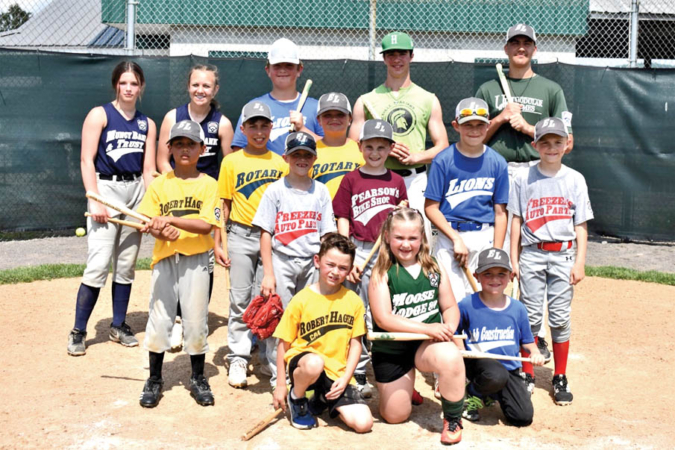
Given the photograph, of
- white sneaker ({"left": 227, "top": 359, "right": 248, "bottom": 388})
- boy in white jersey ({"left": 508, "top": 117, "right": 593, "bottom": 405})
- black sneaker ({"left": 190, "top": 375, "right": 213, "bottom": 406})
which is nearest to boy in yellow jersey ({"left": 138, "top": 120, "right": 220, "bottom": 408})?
black sneaker ({"left": 190, "top": 375, "right": 213, "bottom": 406})

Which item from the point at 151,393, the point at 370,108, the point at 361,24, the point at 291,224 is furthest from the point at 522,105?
the point at 361,24

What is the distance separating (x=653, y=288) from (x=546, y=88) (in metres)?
2.80

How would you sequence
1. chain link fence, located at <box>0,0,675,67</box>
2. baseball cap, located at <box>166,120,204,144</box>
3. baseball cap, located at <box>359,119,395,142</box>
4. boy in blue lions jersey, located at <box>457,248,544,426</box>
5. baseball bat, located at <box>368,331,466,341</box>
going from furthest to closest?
chain link fence, located at <box>0,0,675,67</box> < baseball cap, located at <box>359,119,395,142</box> < baseball cap, located at <box>166,120,204,144</box> < boy in blue lions jersey, located at <box>457,248,544,426</box> < baseball bat, located at <box>368,331,466,341</box>

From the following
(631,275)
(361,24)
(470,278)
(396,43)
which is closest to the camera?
(470,278)

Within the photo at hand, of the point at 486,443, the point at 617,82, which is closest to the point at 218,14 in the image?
the point at 617,82

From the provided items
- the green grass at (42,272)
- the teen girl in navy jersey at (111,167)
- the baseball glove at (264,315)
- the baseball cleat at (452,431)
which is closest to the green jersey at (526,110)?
the baseball glove at (264,315)

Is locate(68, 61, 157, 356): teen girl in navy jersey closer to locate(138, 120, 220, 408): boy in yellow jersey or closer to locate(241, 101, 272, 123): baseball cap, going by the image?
Result: locate(138, 120, 220, 408): boy in yellow jersey

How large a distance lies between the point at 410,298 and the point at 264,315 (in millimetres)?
767

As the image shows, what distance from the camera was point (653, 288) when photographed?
7.07 metres

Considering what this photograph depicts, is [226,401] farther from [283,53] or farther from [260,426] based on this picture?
[283,53]

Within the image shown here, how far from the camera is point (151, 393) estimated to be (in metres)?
4.18

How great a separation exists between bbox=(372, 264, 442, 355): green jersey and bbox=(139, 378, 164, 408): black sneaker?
1222 millimetres

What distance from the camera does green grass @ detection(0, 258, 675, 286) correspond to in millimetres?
7008

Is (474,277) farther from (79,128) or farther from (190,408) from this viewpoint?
(79,128)
